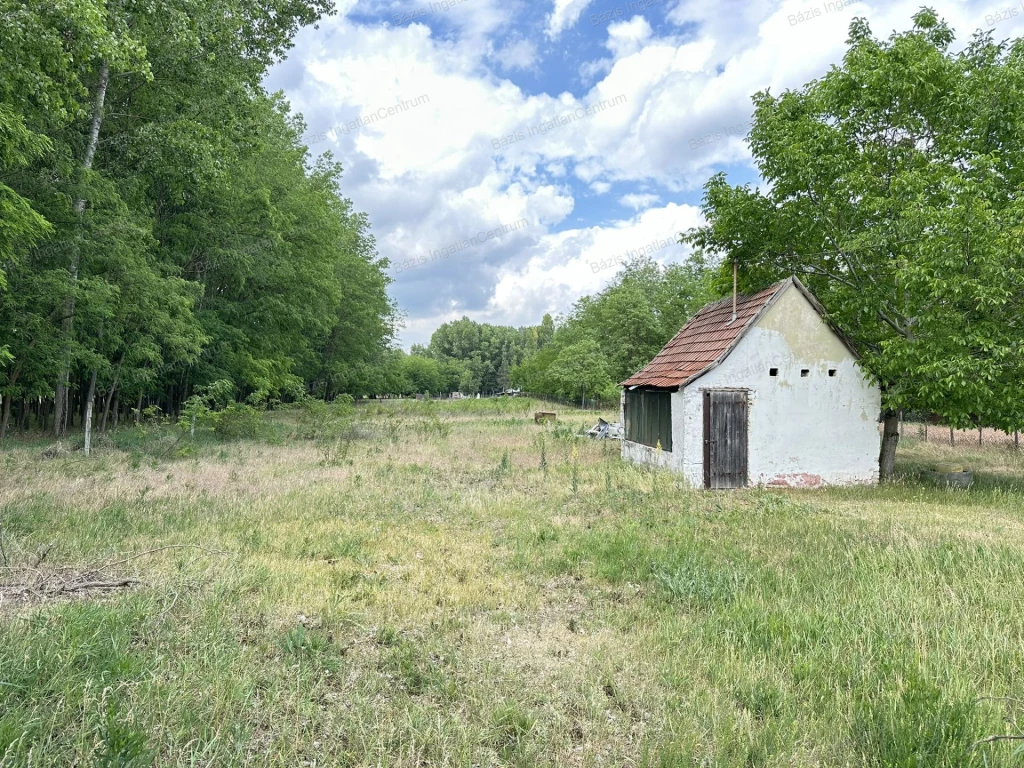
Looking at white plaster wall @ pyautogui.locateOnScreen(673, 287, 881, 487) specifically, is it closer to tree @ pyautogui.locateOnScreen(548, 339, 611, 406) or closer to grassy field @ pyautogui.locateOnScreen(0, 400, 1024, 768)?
grassy field @ pyautogui.locateOnScreen(0, 400, 1024, 768)

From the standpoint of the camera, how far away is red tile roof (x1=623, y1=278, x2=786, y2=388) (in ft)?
42.4

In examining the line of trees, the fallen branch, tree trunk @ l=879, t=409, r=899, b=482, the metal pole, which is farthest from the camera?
tree trunk @ l=879, t=409, r=899, b=482

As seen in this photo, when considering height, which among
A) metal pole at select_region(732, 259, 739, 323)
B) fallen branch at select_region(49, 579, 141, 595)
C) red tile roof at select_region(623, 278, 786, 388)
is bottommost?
fallen branch at select_region(49, 579, 141, 595)

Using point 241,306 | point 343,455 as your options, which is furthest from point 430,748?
point 241,306

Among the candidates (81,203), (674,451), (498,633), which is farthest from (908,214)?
(81,203)

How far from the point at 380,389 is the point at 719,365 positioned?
42965 millimetres

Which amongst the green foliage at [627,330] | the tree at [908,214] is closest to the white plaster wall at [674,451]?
the tree at [908,214]

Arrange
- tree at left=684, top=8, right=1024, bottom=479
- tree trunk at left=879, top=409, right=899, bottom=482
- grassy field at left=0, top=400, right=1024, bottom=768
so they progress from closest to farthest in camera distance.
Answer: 1. grassy field at left=0, top=400, right=1024, bottom=768
2. tree at left=684, top=8, right=1024, bottom=479
3. tree trunk at left=879, top=409, right=899, bottom=482

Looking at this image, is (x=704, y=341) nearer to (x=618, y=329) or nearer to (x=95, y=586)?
(x=95, y=586)

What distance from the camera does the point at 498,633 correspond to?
497 centimetres

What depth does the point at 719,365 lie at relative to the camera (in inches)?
508

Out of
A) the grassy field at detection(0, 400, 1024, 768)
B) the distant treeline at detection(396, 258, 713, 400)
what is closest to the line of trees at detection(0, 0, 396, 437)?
the grassy field at detection(0, 400, 1024, 768)

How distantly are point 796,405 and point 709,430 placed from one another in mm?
2453

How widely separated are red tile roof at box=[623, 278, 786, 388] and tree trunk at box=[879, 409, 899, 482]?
4588mm
